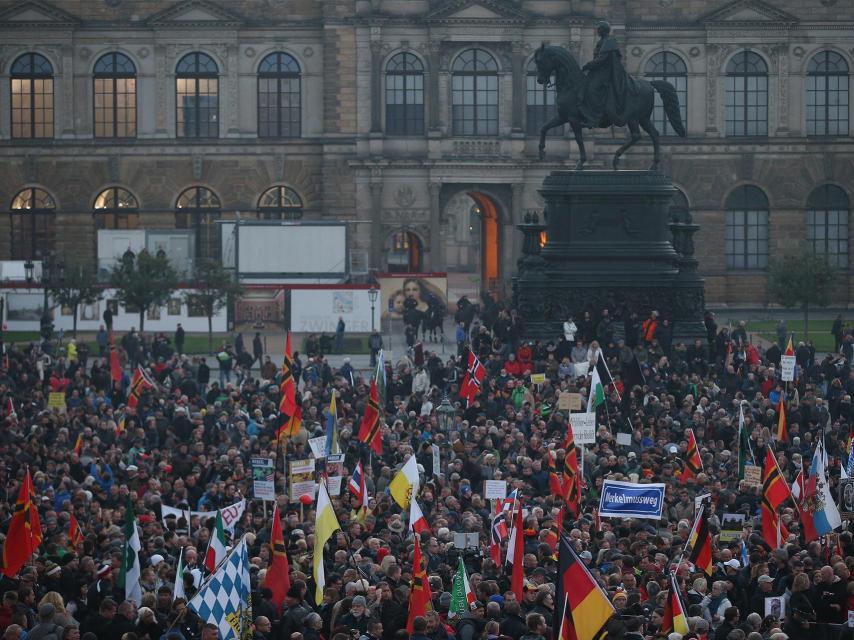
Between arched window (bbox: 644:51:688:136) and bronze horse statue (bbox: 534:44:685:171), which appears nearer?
bronze horse statue (bbox: 534:44:685:171)

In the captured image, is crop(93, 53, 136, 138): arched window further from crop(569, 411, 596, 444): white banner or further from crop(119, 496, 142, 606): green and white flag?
crop(119, 496, 142, 606): green and white flag

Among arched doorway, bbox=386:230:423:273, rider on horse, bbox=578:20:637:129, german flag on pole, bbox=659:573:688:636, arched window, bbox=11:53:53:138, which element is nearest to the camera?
german flag on pole, bbox=659:573:688:636

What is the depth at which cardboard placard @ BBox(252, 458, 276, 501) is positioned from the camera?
25.8m

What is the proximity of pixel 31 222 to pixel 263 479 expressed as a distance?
5034 centimetres

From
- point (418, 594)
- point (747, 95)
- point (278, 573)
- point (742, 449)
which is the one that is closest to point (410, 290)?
point (747, 95)

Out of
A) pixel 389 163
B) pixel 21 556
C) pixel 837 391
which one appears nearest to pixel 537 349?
pixel 837 391

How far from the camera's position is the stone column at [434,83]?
236 feet

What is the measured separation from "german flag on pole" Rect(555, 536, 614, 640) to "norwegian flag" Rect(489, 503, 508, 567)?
16.4ft

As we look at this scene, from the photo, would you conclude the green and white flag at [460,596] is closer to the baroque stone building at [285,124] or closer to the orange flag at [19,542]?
the orange flag at [19,542]

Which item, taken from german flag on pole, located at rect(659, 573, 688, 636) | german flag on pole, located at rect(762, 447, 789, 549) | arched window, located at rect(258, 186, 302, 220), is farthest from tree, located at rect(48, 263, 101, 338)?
german flag on pole, located at rect(659, 573, 688, 636)

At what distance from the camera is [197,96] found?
74062 millimetres

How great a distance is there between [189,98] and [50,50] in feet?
19.4

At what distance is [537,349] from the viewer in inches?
1661

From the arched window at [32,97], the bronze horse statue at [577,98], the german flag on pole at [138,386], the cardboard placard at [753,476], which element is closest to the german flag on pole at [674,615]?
the cardboard placard at [753,476]
